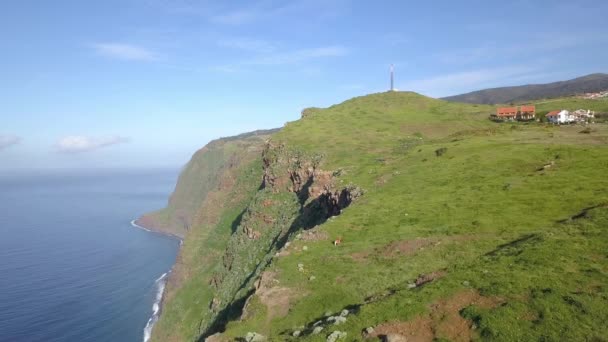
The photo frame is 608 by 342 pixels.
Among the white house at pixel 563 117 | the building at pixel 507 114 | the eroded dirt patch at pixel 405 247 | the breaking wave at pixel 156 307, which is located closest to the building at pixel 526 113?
the building at pixel 507 114

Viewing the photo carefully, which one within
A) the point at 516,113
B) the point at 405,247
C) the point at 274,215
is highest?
the point at 516,113

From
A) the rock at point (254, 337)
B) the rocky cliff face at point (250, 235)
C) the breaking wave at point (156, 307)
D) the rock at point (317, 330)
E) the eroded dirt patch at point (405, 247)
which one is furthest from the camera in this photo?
the breaking wave at point (156, 307)

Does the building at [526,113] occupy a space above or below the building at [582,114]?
above

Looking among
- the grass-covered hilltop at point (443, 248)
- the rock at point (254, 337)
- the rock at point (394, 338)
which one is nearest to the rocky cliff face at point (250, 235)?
the grass-covered hilltop at point (443, 248)

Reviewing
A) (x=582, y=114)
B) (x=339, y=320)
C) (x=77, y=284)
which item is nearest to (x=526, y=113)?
(x=582, y=114)

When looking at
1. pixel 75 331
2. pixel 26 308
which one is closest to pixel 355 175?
pixel 75 331

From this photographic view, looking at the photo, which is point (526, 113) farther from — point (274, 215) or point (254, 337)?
point (254, 337)

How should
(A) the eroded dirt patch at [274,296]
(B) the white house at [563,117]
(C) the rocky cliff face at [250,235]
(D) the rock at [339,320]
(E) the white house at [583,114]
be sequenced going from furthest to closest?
(E) the white house at [583,114], (B) the white house at [563,117], (C) the rocky cliff face at [250,235], (A) the eroded dirt patch at [274,296], (D) the rock at [339,320]

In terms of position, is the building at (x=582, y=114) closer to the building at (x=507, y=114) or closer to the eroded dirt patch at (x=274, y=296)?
the building at (x=507, y=114)

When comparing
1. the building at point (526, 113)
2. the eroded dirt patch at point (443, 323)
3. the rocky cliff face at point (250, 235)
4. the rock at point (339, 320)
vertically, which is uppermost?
the building at point (526, 113)

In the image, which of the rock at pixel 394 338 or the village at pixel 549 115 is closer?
the rock at pixel 394 338

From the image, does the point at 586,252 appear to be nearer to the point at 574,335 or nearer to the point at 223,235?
the point at 574,335
